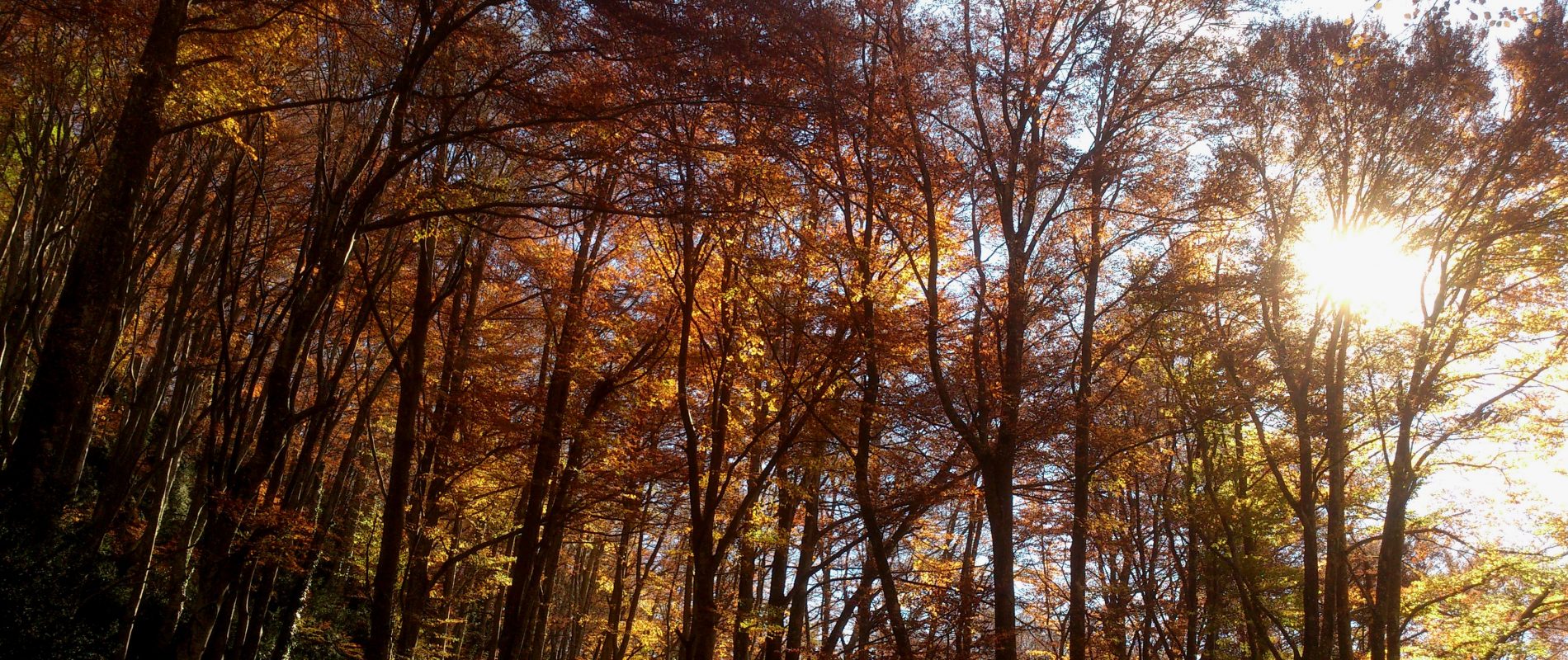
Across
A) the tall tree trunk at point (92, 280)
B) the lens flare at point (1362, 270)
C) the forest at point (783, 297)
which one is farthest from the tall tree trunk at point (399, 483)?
the lens flare at point (1362, 270)

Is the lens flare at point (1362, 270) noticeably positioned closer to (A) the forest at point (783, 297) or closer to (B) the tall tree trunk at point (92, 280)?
(A) the forest at point (783, 297)

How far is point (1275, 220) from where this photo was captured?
11.8m

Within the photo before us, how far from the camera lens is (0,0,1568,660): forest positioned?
7.29 m

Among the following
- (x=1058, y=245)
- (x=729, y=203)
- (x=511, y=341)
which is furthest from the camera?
(x=511, y=341)

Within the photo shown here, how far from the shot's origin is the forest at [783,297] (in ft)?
23.9

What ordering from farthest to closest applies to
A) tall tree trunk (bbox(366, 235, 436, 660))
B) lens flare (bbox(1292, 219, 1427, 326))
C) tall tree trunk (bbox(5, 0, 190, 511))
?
1. lens flare (bbox(1292, 219, 1427, 326))
2. tall tree trunk (bbox(366, 235, 436, 660))
3. tall tree trunk (bbox(5, 0, 190, 511))

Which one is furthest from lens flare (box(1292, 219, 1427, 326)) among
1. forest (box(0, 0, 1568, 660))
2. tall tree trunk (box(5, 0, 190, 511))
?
tall tree trunk (box(5, 0, 190, 511))

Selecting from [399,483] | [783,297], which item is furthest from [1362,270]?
[399,483]

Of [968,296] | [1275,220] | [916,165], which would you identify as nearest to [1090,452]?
[968,296]

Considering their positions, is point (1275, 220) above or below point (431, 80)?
above

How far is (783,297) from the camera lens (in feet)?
30.7

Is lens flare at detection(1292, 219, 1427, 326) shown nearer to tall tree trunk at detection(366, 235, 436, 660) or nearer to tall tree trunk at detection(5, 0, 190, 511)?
tall tree trunk at detection(366, 235, 436, 660)

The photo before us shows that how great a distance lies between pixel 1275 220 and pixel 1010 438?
19.3 ft

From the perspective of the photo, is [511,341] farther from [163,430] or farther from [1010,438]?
[1010,438]
